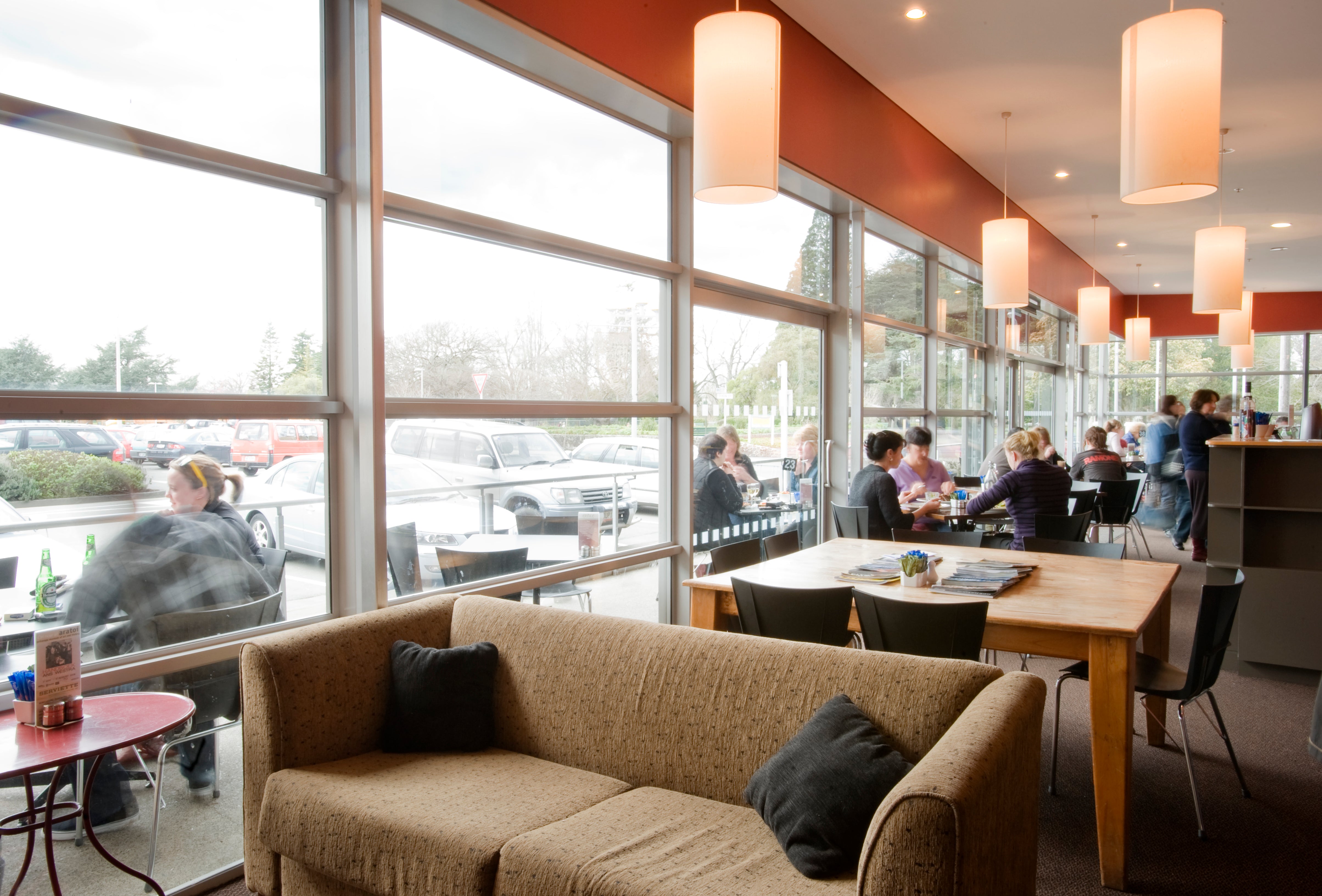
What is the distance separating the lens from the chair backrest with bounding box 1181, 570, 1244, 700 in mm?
2922

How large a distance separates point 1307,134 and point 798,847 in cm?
794

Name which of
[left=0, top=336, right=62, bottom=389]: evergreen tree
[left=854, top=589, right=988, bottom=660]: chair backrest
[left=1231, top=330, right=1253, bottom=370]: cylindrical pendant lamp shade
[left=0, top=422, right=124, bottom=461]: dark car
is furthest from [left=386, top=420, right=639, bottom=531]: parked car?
[left=1231, top=330, right=1253, bottom=370]: cylindrical pendant lamp shade

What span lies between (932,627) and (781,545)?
152 cm

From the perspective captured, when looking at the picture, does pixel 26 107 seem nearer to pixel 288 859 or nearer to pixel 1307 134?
pixel 288 859

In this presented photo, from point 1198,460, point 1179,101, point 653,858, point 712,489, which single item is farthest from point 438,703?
point 1198,460

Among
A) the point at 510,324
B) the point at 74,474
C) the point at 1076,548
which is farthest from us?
the point at 1076,548

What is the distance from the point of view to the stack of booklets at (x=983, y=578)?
3170 millimetres

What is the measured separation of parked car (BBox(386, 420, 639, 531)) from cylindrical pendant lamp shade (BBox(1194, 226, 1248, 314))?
165 inches

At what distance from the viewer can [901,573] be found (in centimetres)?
341

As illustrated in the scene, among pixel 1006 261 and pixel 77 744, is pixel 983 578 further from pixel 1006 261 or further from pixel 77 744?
pixel 77 744

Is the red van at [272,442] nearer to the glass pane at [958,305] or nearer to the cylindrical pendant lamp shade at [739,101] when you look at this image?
the cylindrical pendant lamp shade at [739,101]

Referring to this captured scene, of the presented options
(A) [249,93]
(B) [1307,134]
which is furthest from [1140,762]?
(B) [1307,134]

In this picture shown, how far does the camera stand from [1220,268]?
5703mm

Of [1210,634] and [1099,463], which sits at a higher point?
[1099,463]
